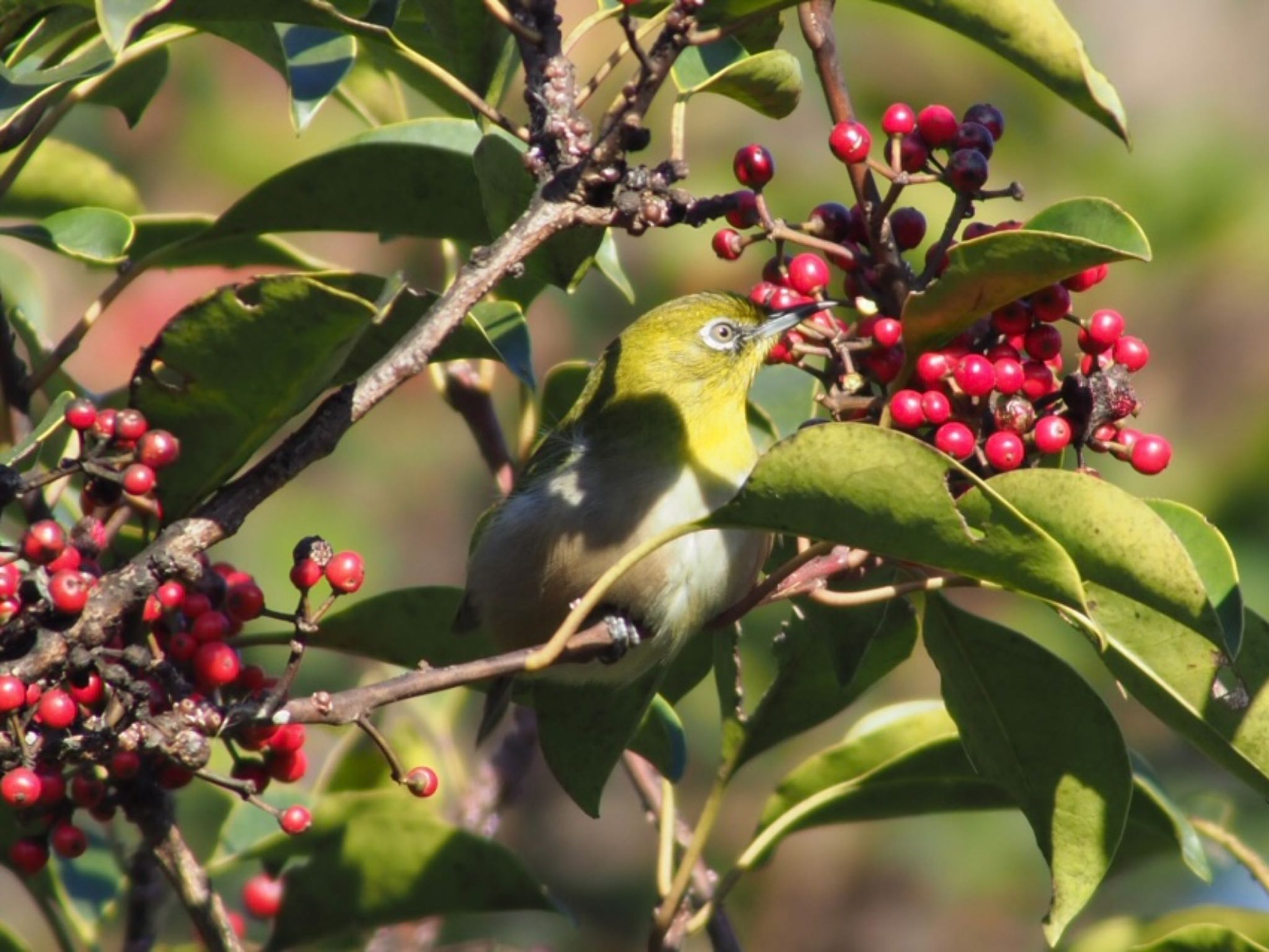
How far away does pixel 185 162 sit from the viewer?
9117mm

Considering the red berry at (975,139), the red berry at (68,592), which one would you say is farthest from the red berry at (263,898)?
the red berry at (975,139)

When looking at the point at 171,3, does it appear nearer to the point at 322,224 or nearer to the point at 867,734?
the point at 322,224

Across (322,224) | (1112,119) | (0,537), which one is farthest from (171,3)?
(1112,119)

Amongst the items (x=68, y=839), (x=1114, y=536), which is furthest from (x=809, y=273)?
(x=68, y=839)

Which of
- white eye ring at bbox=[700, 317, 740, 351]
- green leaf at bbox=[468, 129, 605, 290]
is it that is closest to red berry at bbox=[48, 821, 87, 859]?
green leaf at bbox=[468, 129, 605, 290]

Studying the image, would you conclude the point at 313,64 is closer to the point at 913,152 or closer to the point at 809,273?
Result: the point at 809,273

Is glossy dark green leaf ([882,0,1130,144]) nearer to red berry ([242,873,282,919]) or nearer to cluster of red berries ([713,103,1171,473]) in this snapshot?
cluster of red berries ([713,103,1171,473])

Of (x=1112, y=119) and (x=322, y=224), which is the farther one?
(x=322, y=224)

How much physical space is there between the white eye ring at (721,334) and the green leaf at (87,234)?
76.5 inches

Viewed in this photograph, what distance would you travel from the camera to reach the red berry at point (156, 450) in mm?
2697

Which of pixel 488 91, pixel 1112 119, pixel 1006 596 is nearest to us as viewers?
pixel 1112 119

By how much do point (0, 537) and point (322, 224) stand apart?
960 millimetres

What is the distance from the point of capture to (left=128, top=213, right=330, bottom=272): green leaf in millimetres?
3727

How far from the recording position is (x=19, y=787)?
2525mm
